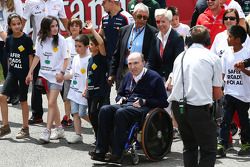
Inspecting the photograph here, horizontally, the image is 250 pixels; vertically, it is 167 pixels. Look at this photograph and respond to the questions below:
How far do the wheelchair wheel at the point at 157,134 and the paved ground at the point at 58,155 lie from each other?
13 centimetres

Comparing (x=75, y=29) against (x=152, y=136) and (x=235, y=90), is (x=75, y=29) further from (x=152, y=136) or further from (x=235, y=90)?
(x=235, y=90)

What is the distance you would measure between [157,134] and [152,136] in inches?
3.6

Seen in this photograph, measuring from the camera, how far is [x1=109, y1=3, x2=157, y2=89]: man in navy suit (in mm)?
9656

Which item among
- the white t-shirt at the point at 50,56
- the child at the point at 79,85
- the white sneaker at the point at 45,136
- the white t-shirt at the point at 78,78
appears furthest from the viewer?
the white t-shirt at the point at 50,56

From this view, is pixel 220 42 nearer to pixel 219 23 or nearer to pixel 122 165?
pixel 219 23

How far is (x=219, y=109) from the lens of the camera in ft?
30.2

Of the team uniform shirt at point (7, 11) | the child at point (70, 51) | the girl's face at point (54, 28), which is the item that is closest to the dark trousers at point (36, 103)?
the child at point (70, 51)

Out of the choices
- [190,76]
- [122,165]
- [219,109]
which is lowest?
[122,165]

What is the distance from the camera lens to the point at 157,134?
891cm

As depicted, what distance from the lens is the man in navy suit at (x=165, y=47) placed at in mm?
9547

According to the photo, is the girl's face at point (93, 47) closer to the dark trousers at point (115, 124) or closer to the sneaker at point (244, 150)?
the dark trousers at point (115, 124)

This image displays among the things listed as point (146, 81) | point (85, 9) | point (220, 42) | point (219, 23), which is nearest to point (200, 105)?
point (146, 81)

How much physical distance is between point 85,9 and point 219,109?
29.0 ft

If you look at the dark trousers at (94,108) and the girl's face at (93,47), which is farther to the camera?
the girl's face at (93,47)
